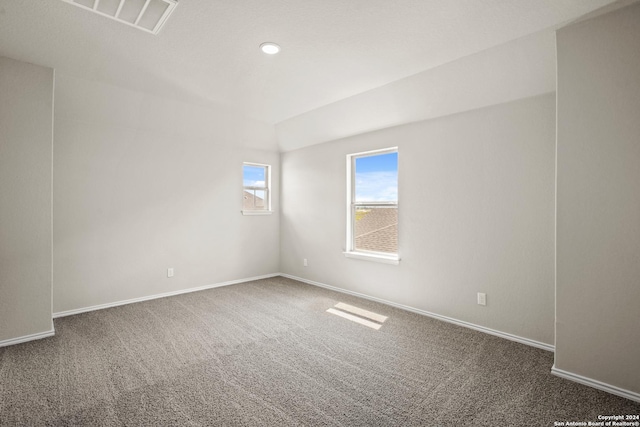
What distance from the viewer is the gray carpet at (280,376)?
1.84 metres

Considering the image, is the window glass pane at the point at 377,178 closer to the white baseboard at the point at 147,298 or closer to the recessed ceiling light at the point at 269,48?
the recessed ceiling light at the point at 269,48

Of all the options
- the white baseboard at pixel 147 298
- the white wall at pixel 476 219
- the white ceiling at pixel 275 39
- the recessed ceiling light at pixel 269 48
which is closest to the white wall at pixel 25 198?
the white ceiling at pixel 275 39

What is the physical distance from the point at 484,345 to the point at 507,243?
39.8 inches

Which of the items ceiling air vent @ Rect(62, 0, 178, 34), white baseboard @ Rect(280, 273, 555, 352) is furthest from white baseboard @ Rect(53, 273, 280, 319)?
ceiling air vent @ Rect(62, 0, 178, 34)

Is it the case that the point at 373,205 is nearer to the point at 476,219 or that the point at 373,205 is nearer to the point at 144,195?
the point at 476,219

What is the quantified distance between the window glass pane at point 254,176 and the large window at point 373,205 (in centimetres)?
183

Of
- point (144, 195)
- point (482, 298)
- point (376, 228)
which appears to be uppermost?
point (144, 195)

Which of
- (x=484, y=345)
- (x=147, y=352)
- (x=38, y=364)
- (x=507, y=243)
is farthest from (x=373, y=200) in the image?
(x=38, y=364)

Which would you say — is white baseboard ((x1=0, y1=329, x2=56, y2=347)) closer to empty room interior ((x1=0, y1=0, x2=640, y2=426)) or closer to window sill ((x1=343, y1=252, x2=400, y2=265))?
empty room interior ((x1=0, y1=0, x2=640, y2=426))

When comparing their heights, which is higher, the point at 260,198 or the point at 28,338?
the point at 260,198

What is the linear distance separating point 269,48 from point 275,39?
0.16 metres

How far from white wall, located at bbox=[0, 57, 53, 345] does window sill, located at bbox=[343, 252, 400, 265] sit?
3.48 m

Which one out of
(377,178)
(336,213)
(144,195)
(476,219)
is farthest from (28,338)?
(476,219)

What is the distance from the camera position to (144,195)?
412cm
